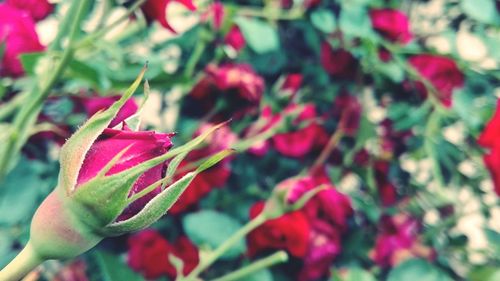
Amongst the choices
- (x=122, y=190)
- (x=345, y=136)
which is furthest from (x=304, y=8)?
(x=122, y=190)

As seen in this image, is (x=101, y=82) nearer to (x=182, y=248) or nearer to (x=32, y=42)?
(x=32, y=42)

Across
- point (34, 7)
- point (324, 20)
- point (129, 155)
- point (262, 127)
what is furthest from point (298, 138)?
point (129, 155)

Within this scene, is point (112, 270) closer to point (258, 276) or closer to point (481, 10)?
point (258, 276)

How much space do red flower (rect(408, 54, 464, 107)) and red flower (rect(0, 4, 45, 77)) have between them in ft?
1.71

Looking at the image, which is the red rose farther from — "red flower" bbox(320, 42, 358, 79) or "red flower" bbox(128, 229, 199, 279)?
"red flower" bbox(320, 42, 358, 79)

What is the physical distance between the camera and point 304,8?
95cm

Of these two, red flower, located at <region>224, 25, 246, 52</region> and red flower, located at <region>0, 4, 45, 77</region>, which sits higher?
red flower, located at <region>0, 4, 45, 77</region>

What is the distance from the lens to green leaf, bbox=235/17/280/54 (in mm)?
827

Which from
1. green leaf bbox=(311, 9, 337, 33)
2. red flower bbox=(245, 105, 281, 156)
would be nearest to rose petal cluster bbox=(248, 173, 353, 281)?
red flower bbox=(245, 105, 281, 156)

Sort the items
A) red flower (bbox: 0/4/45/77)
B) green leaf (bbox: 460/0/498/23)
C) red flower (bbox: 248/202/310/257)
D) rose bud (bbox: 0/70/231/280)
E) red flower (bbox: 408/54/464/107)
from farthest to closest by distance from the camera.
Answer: red flower (bbox: 408/54/464/107) → green leaf (bbox: 460/0/498/23) → red flower (bbox: 248/202/310/257) → red flower (bbox: 0/4/45/77) → rose bud (bbox: 0/70/231/280)

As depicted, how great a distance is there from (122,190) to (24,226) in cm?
40

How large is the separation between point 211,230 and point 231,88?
0.19 meters

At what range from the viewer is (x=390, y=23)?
93cm

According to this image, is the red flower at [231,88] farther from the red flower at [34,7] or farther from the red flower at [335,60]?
the red flower at [34,7]
